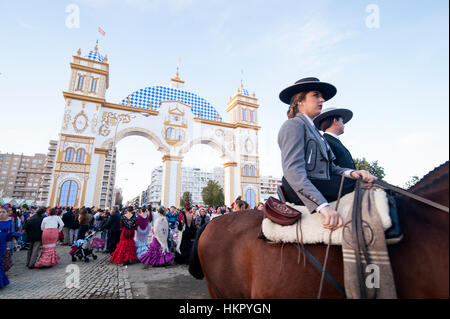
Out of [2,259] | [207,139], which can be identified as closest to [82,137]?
[207,139]

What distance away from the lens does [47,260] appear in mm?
6695

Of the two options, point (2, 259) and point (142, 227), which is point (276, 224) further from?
point (142, 227)

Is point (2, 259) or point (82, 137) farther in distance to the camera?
point (82, 137)

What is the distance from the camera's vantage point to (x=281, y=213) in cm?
167

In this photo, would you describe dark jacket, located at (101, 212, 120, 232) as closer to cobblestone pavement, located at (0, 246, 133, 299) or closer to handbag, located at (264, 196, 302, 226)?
cobblestone pavement, located at (0, 246, 133, 299)

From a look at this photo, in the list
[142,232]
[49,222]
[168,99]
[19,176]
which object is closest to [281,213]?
[142,232]

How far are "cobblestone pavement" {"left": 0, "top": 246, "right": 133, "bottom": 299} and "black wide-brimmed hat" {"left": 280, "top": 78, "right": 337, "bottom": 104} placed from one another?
4332 millimetres

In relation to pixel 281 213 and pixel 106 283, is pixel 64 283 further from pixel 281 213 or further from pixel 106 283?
pixel 281 213

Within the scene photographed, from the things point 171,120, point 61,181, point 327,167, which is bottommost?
point 327,167

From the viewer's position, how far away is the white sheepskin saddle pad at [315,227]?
1427mm

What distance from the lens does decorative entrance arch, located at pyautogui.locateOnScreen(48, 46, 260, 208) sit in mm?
18266

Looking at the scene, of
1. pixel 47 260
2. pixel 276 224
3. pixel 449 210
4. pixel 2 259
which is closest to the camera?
pixel 449 210

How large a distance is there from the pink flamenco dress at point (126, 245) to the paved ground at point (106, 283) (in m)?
0.28

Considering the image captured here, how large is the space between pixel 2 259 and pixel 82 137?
15.5m
